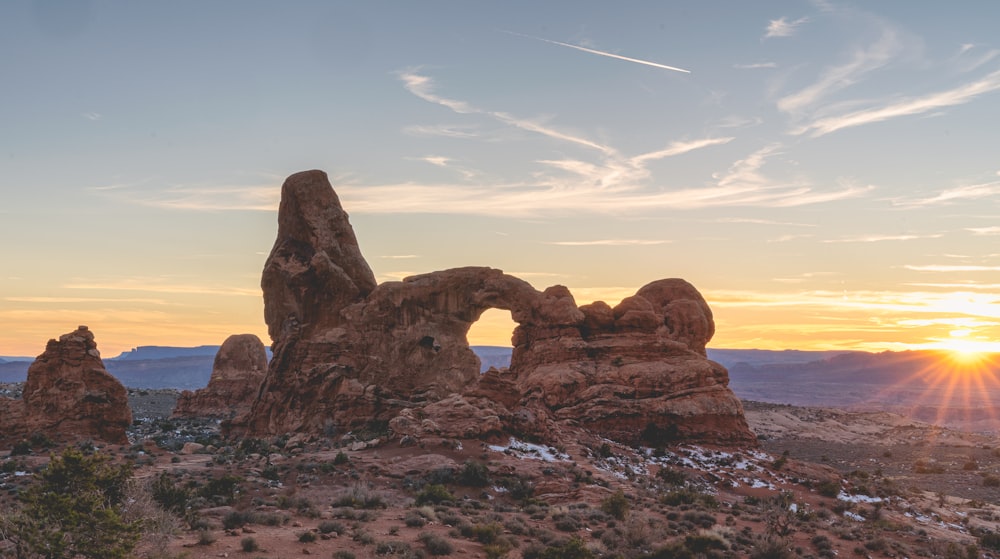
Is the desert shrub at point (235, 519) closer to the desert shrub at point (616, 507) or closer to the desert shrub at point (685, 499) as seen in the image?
the desert shrub at point (616, 507)

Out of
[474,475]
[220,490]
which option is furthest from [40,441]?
[474,475]

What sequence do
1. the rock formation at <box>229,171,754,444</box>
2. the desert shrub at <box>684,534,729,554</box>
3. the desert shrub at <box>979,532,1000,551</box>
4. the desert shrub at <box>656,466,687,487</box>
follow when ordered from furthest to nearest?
the rock formation at <box>229,171,754,444</box> → the desert shrub at <box>656,466,687,487</box> → the desert shrub at <box>979,532,1000,551</box> → the desert shrub at <box>684,534,729,554</box>

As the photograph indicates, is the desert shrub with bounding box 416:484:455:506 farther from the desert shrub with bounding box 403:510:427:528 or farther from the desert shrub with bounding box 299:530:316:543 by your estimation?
the desert shrub with bounding box 299:530:316:543

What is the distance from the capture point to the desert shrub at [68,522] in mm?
10906

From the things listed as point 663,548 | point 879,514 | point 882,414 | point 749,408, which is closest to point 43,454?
point 663,548

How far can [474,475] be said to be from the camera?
26.0 meters

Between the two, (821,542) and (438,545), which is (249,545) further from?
(821,542)

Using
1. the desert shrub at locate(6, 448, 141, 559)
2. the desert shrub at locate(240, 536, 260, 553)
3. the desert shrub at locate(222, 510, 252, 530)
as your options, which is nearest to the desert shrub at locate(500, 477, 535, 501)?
the desert shrub at locate(222, 510, 252, 530)

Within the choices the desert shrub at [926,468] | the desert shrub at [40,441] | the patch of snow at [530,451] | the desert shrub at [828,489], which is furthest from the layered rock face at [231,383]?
the desert shrub at [926,468]

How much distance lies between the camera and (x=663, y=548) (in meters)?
17.8

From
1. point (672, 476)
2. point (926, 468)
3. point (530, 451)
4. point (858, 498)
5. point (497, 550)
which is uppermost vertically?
point (497, 550)

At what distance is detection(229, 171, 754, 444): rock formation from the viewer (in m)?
37.8

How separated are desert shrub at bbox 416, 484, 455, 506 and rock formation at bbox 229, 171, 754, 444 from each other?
474 inches

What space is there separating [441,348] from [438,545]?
23.6m
